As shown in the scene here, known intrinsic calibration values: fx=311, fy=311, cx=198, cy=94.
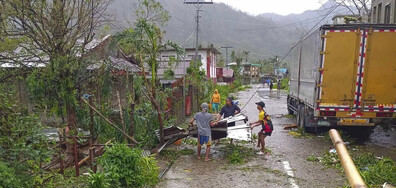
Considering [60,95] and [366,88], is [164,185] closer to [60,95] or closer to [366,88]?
[60,95]

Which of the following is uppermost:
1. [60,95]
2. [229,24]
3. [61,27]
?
[229,24]

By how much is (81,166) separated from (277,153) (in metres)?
4.98

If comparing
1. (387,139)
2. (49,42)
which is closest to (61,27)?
(49,42)

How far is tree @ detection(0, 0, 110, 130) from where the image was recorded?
235 inches

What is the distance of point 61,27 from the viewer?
6.32 m

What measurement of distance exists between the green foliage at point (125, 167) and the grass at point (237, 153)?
2.25 metres

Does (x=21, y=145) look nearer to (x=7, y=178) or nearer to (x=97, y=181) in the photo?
(x=7, y=178)

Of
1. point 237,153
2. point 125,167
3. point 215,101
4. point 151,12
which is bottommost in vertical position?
point 237,153

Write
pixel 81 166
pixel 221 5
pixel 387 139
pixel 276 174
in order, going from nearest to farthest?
pixel 276 174
pixel 81 166
pixel 387 139
pixel 221 5

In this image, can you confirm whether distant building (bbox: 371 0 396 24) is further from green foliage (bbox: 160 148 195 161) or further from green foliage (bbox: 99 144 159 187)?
green foliage (bbox: 99 144 159 187)

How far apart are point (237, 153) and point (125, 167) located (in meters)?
3.15

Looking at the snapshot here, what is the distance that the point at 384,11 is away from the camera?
1630 cm

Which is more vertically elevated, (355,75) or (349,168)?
(355,75)

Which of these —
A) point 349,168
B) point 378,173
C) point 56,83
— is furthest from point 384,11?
point 349,168
